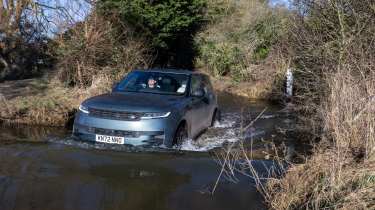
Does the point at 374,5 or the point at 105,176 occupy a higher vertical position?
the point at 374,5

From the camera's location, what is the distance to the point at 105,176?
6613 mm

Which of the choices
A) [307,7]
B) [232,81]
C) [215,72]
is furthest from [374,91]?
[215,72]

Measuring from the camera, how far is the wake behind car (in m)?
8.16

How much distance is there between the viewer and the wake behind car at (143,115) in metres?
8.16

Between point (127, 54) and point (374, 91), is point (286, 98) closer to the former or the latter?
point (127, 54)

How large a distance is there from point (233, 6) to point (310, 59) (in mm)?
18921

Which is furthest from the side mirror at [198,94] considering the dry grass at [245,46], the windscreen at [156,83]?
the dry grass at [245,46]

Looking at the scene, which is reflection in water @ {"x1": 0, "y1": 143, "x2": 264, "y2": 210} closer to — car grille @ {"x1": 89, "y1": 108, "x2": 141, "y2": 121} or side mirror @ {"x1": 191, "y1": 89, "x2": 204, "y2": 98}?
car grille @ {"x1": 89, "y1": 108, "x2": 141, "y2": 121}

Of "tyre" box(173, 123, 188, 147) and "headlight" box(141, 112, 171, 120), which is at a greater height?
"headlight" box(141, 112, 171, 120)

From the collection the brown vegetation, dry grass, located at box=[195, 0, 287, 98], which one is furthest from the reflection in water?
dry grass, located at box=[195, 0, 287, 98]

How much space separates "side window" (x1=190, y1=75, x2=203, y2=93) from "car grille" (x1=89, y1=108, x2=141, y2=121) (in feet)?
6.44

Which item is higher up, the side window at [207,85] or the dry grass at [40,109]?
the side window at [207,85]

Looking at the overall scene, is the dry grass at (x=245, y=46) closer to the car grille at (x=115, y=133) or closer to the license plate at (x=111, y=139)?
the car grille at (x=115, y=133)

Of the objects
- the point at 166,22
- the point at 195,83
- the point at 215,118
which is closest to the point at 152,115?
the point at 195,83
